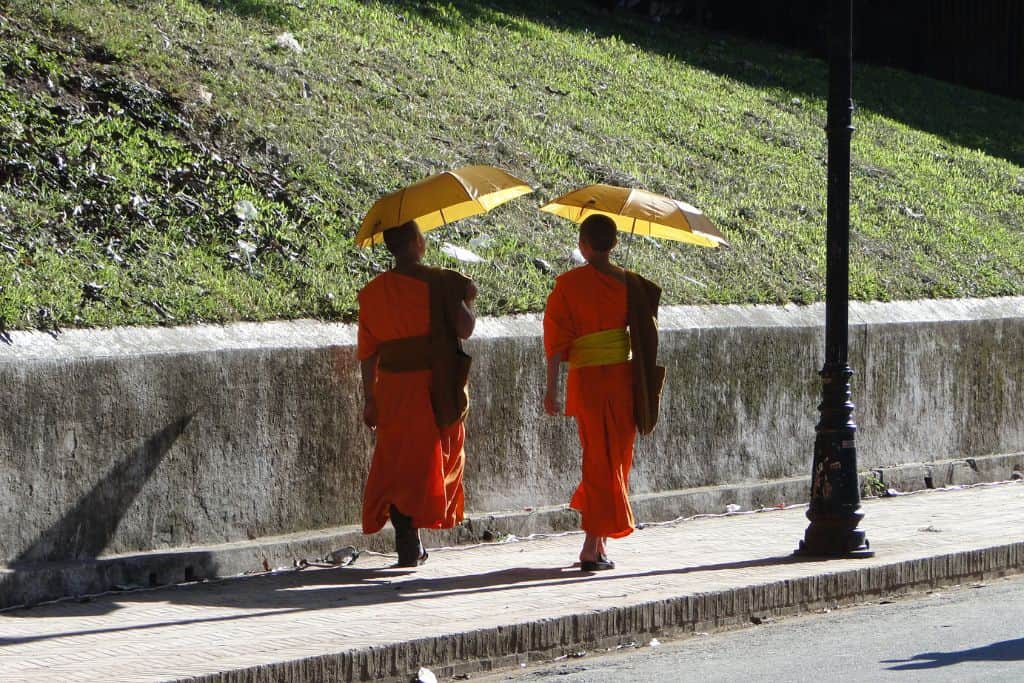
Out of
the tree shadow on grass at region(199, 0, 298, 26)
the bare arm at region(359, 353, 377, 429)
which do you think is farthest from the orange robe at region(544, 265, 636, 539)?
the tree shadow on grass at region(199, 0, 298, 26)

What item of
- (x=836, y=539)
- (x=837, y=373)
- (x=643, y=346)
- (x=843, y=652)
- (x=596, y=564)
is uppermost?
(x=643, y=346)

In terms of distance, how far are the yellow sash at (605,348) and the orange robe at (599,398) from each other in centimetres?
3

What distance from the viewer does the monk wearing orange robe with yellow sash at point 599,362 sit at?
8367mm

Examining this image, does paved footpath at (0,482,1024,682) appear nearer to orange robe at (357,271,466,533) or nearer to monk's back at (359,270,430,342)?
orange robe at (357,271,466,533)

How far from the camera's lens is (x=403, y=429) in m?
8.18

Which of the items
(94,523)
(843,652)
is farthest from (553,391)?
(94,523)

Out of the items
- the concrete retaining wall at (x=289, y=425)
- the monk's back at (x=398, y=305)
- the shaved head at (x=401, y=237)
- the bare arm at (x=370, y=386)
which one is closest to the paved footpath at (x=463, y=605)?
the concrete retaining wall at (x=289, y=425)

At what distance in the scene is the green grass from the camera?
908 cm

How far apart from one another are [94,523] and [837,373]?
443cm

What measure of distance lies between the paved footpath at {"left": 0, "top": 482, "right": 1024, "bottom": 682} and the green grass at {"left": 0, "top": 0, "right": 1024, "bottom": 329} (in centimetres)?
170

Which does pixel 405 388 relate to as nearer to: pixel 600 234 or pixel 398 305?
pixel 398 305

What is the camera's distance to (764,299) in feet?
38.9

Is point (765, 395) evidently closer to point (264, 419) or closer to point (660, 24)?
point (264, 419)

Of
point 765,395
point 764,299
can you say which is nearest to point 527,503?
point 765,395
